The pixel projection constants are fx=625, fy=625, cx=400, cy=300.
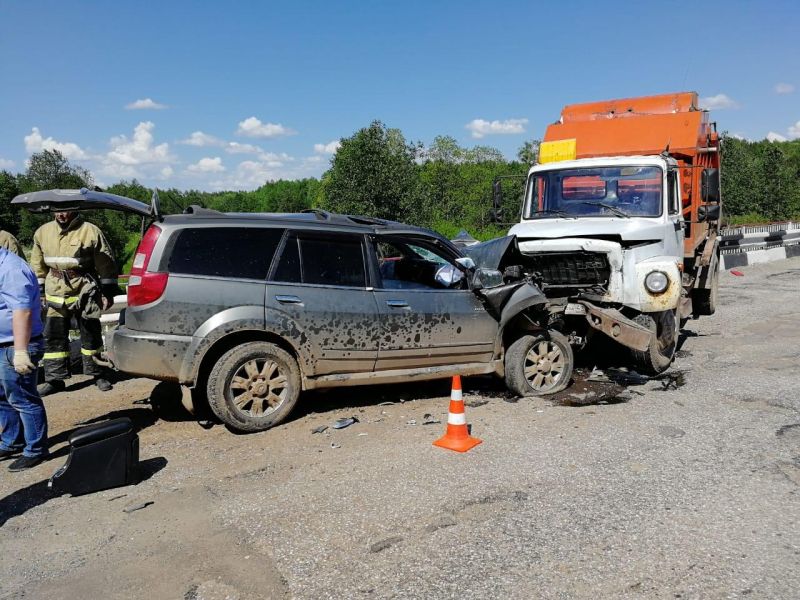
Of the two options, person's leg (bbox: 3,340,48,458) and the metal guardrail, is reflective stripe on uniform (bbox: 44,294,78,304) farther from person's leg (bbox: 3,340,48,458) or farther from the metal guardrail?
the metal guardrail

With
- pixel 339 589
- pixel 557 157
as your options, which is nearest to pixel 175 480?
pixel 339 589

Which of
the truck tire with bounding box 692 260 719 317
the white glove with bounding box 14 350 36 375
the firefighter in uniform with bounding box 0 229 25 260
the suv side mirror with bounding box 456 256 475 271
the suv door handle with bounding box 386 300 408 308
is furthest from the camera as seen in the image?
the truck tire with bounding box 692 260 719 317

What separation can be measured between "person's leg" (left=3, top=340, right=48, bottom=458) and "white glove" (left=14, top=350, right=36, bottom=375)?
7.1 inches

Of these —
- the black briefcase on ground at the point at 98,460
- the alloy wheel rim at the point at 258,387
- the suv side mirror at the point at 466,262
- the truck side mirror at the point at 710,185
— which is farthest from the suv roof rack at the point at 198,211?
the truck side mirror at the point at 710,185

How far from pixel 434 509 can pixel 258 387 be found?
6.82 ft

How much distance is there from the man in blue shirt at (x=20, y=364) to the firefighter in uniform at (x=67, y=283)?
1.97 m

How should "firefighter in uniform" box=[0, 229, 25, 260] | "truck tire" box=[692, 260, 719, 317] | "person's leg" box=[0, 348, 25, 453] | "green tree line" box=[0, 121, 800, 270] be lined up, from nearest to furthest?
"person's leg" box=[0, 348, 25, 453] → "firefighter in uniform" box=[0, 229, 25, 260] → "truck tire" box=[692, 260, 719, 317] → "green tree line" box=[0, 121, 800, 270]

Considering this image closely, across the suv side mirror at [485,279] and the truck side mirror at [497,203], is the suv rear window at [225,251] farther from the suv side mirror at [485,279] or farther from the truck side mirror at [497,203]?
the truck side mirror at [497,203]

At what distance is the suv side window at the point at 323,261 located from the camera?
217 inches

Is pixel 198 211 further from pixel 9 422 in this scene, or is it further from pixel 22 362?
pixel 9 422

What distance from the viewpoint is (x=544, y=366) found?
6.42 m

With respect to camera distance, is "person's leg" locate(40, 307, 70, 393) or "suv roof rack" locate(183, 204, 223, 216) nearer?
"suv roof rack" locate(183, 204, 223, 216)

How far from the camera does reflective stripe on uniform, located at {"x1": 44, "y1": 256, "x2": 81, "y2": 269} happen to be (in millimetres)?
6609

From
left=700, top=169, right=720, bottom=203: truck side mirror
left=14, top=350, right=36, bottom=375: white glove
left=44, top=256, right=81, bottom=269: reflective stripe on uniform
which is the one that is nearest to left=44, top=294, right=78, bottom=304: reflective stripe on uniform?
left=44, top=256, right=81, bottom=269: reflective stripe on uniform
